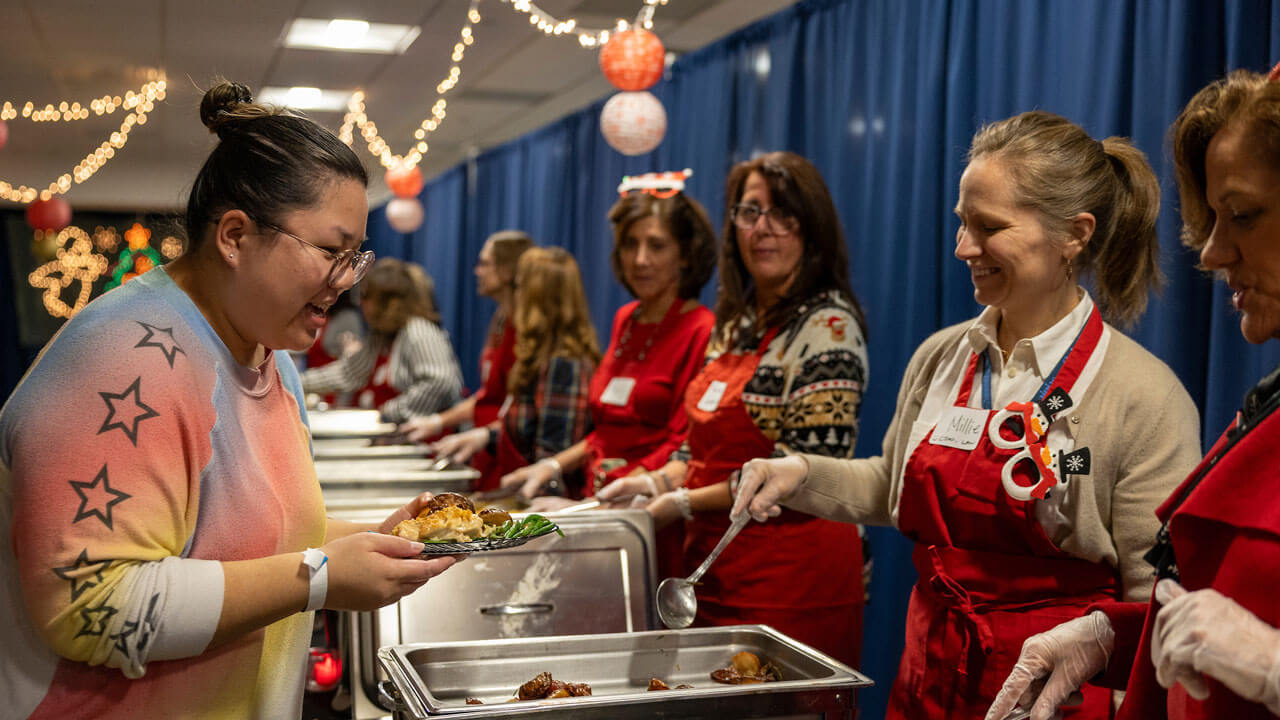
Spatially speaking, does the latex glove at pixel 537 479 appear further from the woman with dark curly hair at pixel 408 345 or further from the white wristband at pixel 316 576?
the woman with dark curly hair at pixel 408 345

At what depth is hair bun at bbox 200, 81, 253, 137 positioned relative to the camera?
110 centimetres

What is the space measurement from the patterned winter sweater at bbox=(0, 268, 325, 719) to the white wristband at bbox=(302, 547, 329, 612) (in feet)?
0.27

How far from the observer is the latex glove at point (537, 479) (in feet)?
8.21

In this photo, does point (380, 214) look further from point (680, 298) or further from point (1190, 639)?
point (1190, 639)

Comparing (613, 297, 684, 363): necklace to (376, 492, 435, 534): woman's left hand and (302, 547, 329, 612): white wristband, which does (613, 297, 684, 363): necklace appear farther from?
(302, 547, 329, 612): white wristband

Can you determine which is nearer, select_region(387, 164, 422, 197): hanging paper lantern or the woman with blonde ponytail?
the woman with blonde ponytail

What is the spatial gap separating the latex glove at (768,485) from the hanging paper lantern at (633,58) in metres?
1.95

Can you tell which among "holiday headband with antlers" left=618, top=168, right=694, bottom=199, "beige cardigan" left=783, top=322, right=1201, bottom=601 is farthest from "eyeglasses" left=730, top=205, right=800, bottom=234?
"beige cardigan" left=783, top=322, right=1201, bottom=601

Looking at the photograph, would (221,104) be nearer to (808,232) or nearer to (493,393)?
(808,232)

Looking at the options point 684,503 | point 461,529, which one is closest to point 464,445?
point 684,503

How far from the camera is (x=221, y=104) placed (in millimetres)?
1124

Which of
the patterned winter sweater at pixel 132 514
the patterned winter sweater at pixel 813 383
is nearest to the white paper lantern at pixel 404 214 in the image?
the patterned winter sweater at pixel 813 383

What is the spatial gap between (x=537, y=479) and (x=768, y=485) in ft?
3.42

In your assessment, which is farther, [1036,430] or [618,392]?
[618,392]
